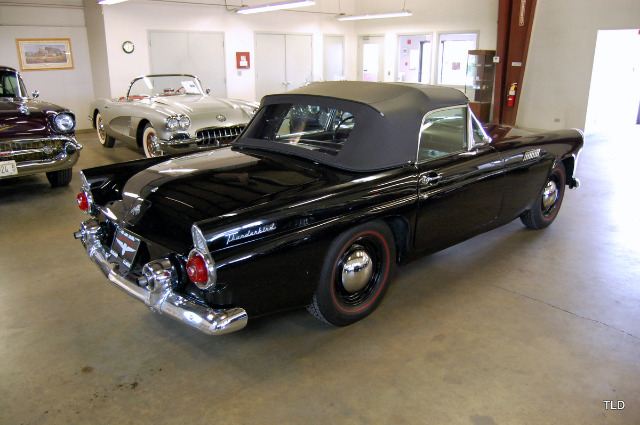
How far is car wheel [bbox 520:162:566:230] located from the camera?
4.83m

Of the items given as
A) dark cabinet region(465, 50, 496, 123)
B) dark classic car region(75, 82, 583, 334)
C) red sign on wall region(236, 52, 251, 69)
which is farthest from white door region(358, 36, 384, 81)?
dark classic car region(75, 82, 583, 334)

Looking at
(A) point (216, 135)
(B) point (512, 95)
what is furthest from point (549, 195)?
(B) point (512, 95)

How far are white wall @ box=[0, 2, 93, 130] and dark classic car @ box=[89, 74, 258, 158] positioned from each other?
2.94 metres

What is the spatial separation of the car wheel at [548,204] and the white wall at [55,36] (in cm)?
1027

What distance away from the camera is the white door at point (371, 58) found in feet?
51.2

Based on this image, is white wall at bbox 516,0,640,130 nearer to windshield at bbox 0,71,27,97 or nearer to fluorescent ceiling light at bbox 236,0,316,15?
fluorescent ceiling light at bbox 236,0,316,15

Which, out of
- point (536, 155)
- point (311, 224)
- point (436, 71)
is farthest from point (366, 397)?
point (436, 71)

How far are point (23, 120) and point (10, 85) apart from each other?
134cm

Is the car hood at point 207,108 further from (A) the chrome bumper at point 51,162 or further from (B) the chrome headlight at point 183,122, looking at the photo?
(A) the chrome bumper at point 51,162

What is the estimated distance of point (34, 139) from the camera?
Answer: 19.3ft

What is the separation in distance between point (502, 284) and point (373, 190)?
149 centimetres

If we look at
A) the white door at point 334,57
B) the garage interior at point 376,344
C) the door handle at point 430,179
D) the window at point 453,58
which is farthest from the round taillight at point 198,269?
the white door at point 334,57

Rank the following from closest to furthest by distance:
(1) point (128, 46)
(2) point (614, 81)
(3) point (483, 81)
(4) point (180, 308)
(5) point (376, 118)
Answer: (4) point (180, 308), (5) point (376, 118), (1) point (128, 46), (2) point (614, 81), (3) point (483, 81)

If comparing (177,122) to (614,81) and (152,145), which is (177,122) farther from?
(614,81)
